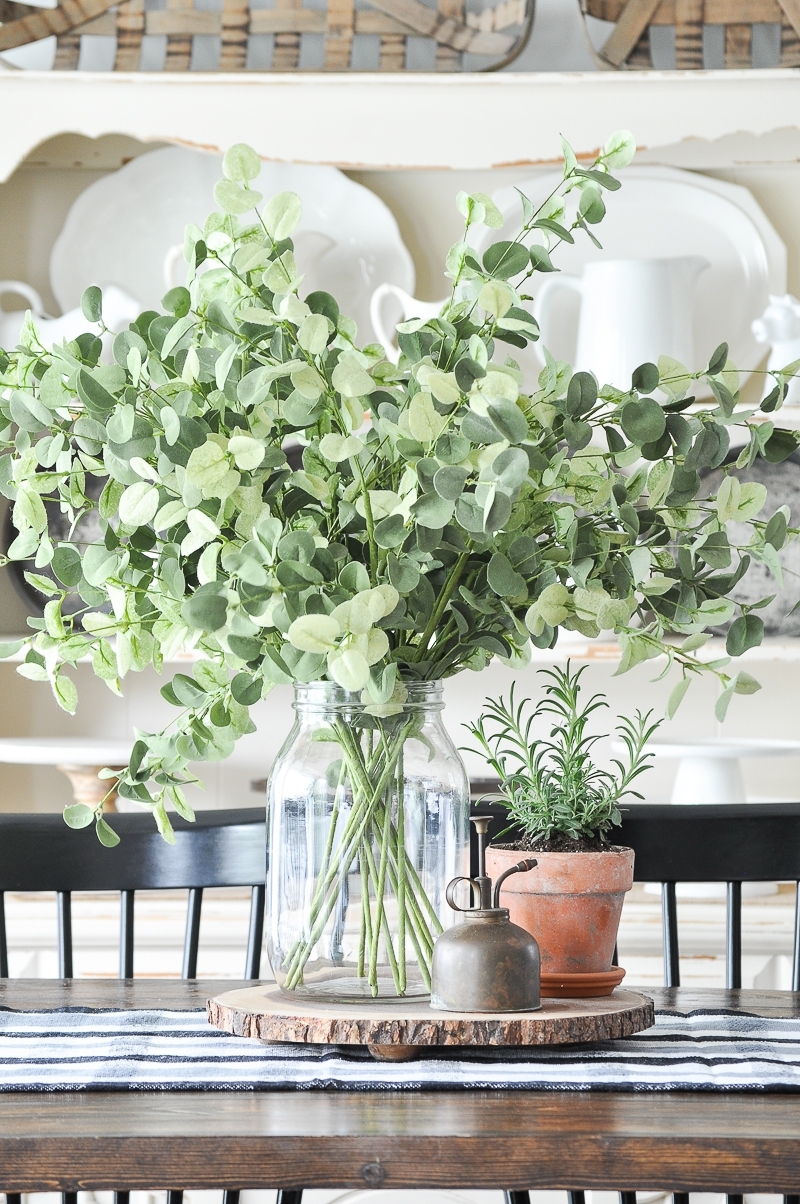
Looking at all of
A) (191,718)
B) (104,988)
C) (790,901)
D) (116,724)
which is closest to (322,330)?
(191,718)

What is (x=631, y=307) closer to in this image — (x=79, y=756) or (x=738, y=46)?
(x=738, y=46)

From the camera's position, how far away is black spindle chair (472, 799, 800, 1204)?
1.13 m

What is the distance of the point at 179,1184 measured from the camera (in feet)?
1.84

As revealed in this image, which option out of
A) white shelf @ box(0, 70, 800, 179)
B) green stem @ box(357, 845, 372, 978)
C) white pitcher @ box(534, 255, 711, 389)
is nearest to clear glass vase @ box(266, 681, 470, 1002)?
green stem @ box(357, 845, 372, 978)

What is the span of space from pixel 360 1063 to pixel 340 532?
277 millimetres

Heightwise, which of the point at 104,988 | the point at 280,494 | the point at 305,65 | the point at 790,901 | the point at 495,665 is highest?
the point at 305,65

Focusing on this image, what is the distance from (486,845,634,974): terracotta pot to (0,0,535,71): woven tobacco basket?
4.86ft

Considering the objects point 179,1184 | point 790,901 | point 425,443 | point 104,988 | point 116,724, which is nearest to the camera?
point 179,1184

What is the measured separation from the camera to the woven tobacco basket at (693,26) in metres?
1.99

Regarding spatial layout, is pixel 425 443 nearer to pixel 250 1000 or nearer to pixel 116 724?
pixel 250 1000

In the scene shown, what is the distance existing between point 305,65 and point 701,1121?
1.74 meters

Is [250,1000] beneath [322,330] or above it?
beneath

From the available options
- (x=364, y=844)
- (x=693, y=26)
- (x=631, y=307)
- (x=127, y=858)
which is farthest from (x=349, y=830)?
(x=693, y=26)

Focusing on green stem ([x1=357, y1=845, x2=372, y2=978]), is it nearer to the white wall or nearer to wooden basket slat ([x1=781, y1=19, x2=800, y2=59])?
the white wall
